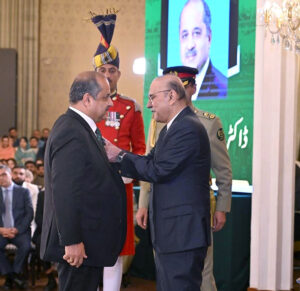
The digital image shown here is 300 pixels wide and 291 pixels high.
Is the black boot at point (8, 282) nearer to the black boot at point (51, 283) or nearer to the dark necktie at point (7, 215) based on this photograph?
the black boot at point (51, 283)

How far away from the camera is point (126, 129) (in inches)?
151

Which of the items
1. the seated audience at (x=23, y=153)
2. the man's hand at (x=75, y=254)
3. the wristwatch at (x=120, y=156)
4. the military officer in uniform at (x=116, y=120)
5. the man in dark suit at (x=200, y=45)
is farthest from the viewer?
the seated audience at (x=23, y=153)

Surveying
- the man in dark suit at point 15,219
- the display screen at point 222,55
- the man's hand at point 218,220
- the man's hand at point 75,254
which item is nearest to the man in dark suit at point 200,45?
the display screen at point 222,55

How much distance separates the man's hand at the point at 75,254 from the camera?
2.56 metres

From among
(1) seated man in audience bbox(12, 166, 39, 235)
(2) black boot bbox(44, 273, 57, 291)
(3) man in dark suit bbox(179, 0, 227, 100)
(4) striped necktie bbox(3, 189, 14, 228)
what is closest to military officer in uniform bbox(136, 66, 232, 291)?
(2) black boot bbox(44, 273, 57, 291)

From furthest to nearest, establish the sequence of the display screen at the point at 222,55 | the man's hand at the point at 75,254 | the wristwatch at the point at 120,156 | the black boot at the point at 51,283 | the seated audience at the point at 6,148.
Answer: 1. the seated audience at the point at 6,148
2. the display screen at the point at 222,55
3. the black boot at the point at 51,283
4. the wristwatch at the point at 120,156
5. the man's hand at the point at 75,254

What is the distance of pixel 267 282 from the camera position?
16.3 feet

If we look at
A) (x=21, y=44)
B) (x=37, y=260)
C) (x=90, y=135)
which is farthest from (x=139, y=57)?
(x=90, y=135)

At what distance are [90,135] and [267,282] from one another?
109 inches

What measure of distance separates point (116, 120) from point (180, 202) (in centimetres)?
116

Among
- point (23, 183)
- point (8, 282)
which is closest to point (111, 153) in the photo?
point (8, 282)

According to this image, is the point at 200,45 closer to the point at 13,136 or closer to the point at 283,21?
the point at 283,21

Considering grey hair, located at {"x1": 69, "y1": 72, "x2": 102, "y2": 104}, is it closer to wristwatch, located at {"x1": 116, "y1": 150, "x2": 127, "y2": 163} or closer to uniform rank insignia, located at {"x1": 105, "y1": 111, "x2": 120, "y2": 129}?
wristwatch, located at {"x1": 116, "y1": 150, "x2": 127, "y2": 163}

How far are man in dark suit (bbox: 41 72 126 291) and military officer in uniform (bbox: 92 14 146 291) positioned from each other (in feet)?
2.98
